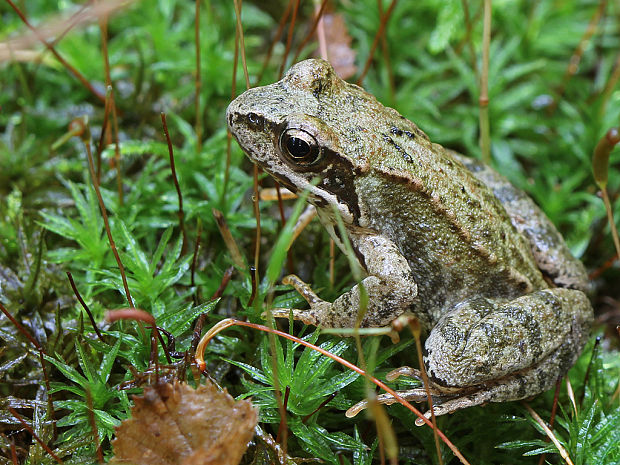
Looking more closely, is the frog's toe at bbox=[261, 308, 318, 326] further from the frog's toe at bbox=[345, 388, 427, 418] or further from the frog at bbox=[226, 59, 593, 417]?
the frog's toe at bbox=[345, 388, 427, 418]

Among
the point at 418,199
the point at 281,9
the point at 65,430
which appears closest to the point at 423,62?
the point at 281,9

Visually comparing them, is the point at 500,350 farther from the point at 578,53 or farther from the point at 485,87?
the point at 578,53

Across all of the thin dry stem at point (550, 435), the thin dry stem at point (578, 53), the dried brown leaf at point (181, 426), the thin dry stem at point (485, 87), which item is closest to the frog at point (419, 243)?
the thin dry stem at point (550, 435)

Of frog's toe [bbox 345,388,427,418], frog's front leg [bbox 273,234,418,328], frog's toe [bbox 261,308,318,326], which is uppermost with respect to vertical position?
frog's front leg [bbox 273,234,418,328]

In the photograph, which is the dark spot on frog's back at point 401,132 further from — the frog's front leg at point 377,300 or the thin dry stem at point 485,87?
the thin dry stem at point 485,87

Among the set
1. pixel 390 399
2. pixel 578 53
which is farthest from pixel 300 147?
pixel 578 53

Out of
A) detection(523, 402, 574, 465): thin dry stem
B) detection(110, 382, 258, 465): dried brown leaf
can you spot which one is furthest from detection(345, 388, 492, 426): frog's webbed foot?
detection(110, 382, 258, 465): dried brown leaf

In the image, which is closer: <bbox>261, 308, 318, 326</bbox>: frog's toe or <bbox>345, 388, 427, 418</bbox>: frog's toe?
<bbox>345, 388, 427, 418</bbox>: frog's toe
